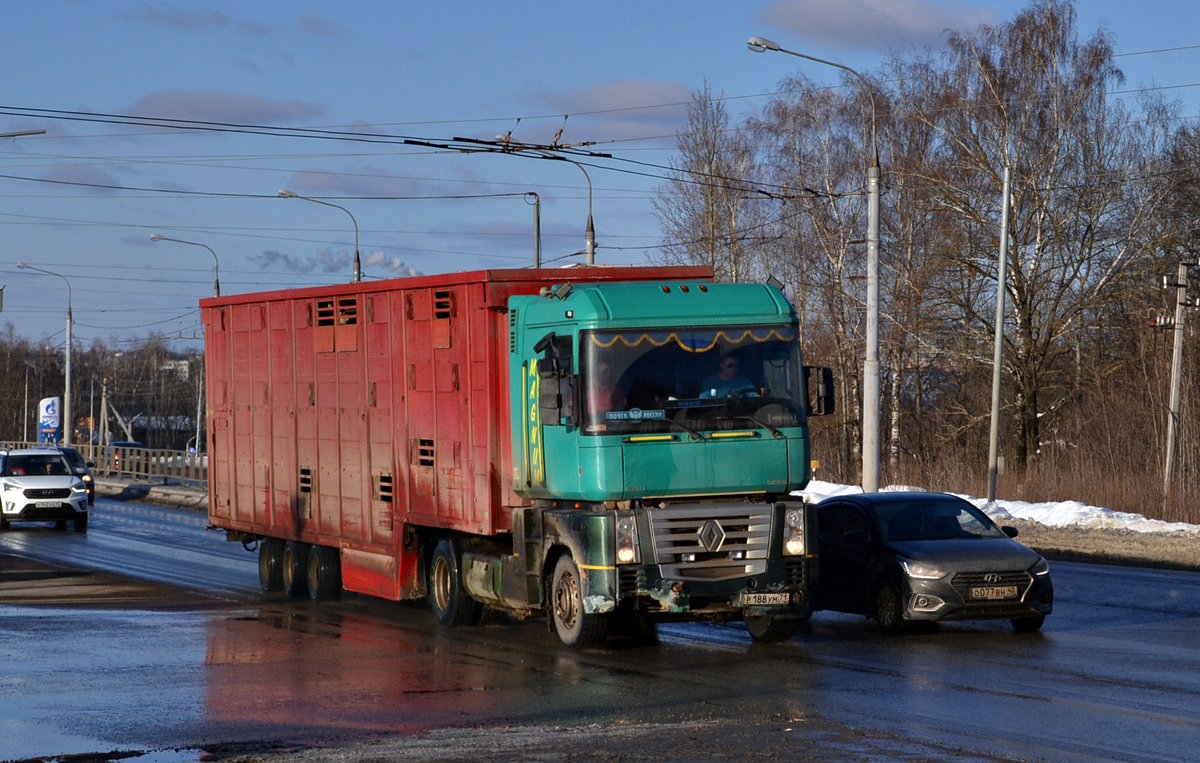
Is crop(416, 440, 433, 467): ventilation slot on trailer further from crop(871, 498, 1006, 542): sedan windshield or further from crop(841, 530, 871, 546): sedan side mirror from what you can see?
crop(871, 498, 1006, 542): sedan windshield

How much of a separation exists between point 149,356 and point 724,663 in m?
126

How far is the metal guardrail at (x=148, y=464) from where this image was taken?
45125 millimetres

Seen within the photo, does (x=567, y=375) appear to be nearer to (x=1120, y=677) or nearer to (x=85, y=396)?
(x=1120, y=677)

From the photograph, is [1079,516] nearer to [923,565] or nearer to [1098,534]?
[1098,534]

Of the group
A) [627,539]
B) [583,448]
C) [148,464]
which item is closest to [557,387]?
[583,448]

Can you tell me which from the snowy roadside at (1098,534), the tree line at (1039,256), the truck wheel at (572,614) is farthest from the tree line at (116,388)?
the truck wheel at (572,614)

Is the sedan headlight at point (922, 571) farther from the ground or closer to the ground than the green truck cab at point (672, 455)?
closer to the ground

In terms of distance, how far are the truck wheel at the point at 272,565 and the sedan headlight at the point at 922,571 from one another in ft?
29.5

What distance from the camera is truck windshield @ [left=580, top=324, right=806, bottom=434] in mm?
11984

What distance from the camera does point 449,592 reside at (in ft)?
47.5

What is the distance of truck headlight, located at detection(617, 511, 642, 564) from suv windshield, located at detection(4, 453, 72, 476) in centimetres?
2358

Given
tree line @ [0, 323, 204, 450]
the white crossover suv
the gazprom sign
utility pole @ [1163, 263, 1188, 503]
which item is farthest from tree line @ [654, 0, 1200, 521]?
tree line @ [0, 323, 204, 450]

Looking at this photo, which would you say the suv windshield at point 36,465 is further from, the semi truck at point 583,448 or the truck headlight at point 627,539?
the truck headlight at point 627,539

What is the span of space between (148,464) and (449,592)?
36.9 meters
